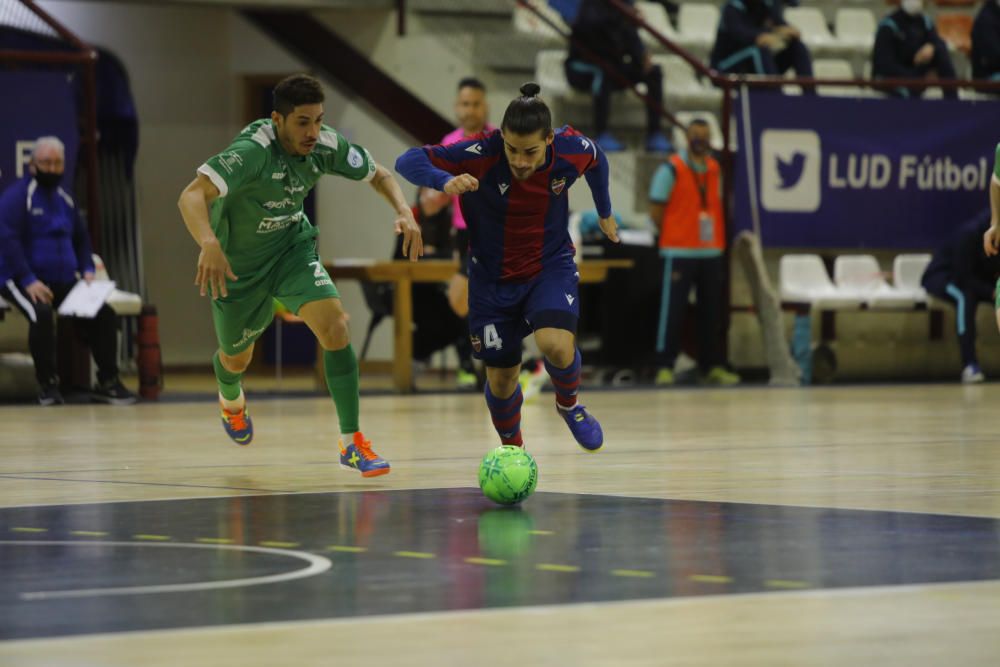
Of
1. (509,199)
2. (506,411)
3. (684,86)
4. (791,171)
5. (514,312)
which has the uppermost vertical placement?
(684,86)

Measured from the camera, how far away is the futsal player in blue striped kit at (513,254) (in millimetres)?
7570

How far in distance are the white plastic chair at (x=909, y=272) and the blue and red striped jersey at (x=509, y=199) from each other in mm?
8985

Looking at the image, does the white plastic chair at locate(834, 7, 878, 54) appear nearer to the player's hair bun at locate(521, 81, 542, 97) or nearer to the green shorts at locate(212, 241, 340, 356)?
the green shorts at locate(212, 241, 340, 356)

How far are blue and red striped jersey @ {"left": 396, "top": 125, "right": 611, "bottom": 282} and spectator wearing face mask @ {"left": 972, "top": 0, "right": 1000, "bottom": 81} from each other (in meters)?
10.7

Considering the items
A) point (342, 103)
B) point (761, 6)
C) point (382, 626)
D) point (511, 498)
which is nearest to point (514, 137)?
point (511, 498)

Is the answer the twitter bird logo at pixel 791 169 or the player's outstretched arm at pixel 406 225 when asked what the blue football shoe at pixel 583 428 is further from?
the twitter bird logo at pixel 791 169

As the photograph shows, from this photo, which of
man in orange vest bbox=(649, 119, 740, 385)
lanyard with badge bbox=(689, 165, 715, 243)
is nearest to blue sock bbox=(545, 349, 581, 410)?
man in orange vest bbox=(649, 119, 740, 385)

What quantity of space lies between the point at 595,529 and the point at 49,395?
8.11m

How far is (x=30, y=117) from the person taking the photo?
45.3 ft

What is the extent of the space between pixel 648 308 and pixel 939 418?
16.0ft

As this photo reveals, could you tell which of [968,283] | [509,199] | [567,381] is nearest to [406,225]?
[509,199]

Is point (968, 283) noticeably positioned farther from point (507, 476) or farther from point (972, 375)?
point (507, 476)

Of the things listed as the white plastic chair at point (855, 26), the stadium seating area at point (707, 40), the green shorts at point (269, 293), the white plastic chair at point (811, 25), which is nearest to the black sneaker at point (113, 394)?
the green shorts at point (269, 293)

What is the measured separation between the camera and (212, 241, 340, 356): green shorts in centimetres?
803
